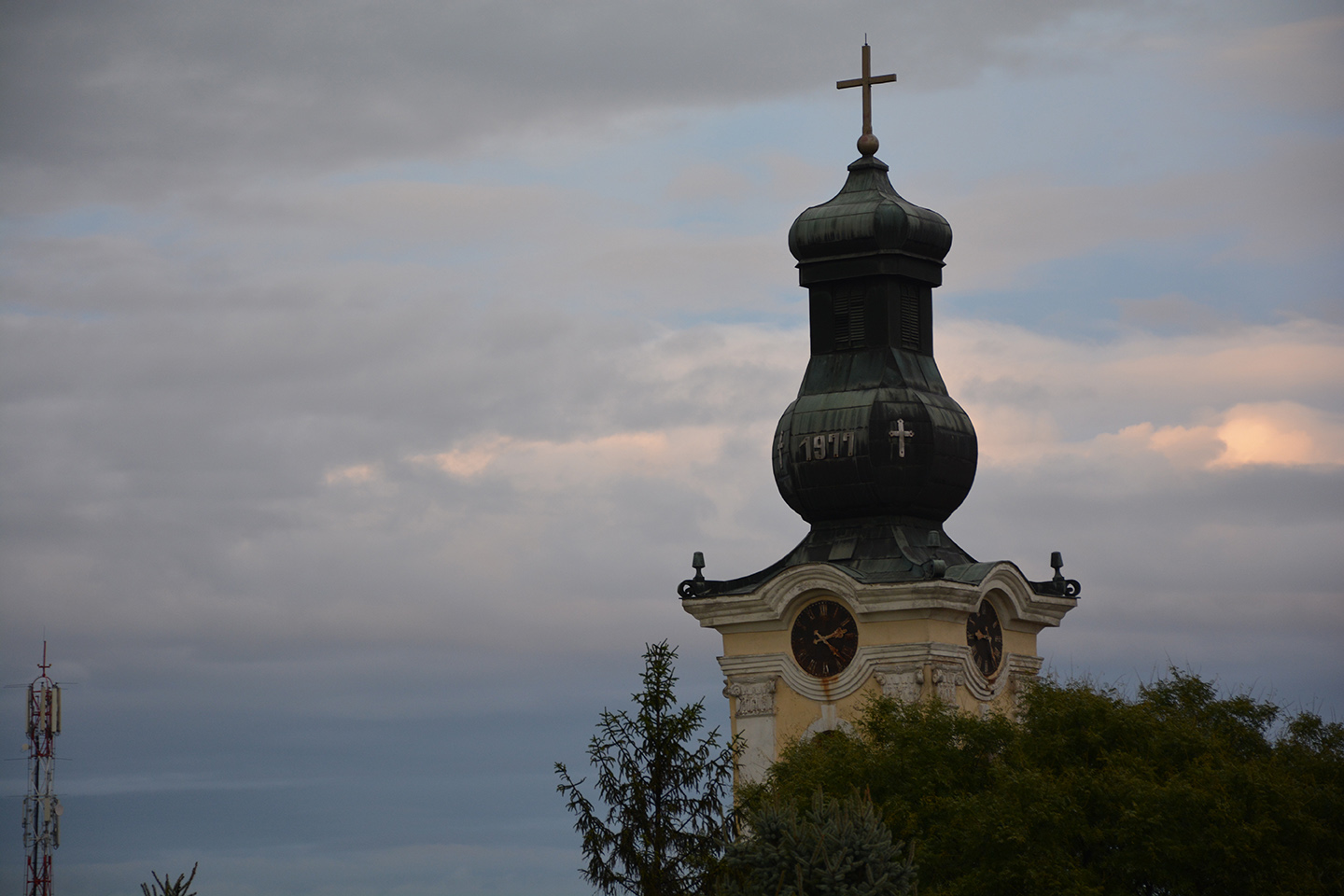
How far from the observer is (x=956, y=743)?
162 ft

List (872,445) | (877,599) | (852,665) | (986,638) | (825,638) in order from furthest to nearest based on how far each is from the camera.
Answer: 1. (986,638)
2. (872,445)
3. (825,638)
4. (852,665)
5. (877,599)

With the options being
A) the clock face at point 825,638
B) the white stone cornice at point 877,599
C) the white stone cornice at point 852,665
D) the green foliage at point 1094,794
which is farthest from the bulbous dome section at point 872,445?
the green foliage at point 1094,794

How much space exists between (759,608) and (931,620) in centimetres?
423

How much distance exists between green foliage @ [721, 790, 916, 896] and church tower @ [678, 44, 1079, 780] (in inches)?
793

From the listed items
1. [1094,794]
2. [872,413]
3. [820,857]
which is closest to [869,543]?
[872,413]

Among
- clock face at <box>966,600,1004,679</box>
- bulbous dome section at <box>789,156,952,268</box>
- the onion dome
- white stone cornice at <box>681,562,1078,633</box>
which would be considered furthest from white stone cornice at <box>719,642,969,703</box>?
bulbous dome section at <box>789,156,952,268</box>

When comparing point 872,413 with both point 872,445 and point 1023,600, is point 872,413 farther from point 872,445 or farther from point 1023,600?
point 1023,600

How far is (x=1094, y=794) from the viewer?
45406 mm

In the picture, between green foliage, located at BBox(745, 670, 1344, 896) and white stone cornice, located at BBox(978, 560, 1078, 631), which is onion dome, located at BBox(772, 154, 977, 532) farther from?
green foliage, located at BBox(745, 670, 1344, 896)

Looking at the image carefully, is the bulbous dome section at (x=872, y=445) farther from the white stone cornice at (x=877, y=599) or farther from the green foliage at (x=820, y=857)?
the green foliage at (x=820, y=857)

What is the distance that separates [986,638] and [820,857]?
24517 mm

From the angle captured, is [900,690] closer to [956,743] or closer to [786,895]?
[956,743]

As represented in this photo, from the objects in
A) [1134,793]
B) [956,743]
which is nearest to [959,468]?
[956,743]

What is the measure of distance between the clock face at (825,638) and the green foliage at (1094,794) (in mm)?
5787
